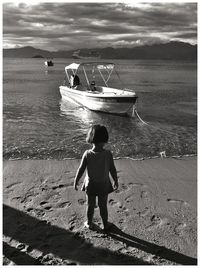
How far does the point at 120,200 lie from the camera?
16.7 feet

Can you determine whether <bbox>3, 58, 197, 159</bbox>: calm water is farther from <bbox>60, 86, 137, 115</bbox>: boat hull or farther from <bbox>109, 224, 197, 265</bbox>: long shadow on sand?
<bbox>109, 224, 197, 265</bbox>: long shadow on sand

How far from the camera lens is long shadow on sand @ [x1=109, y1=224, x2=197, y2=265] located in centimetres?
360

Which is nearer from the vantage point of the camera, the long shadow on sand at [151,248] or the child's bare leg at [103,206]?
the long shadow on sand at [151,248]

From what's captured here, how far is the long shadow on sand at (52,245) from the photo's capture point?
3.53m

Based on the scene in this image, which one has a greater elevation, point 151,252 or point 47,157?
point 47,157

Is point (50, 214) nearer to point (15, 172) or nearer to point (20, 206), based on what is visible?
point (20, 206)

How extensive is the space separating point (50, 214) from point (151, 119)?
11.7 metres

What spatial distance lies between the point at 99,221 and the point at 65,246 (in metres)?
0.79

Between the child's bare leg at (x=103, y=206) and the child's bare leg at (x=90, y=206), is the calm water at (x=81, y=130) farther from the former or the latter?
the child's bare leg at (x=103, y=206)

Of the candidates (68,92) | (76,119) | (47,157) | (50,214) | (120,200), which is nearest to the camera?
(50,214)

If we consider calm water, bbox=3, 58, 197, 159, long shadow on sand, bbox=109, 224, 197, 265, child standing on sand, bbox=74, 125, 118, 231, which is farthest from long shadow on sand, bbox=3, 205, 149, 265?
calm water, bbox=3, 58, 197, 159

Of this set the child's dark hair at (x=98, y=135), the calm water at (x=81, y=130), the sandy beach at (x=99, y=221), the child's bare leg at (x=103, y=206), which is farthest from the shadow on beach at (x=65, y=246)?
the calm water at (x=81, y=130)

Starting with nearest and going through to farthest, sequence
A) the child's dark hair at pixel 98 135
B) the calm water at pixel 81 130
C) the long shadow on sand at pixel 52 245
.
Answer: the long shadow on sand at pixel 52 245, the child's dark hair at pixel 98 135, the calm water at pixel 81 130

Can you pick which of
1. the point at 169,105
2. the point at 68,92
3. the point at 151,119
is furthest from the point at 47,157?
the point at 169,105
